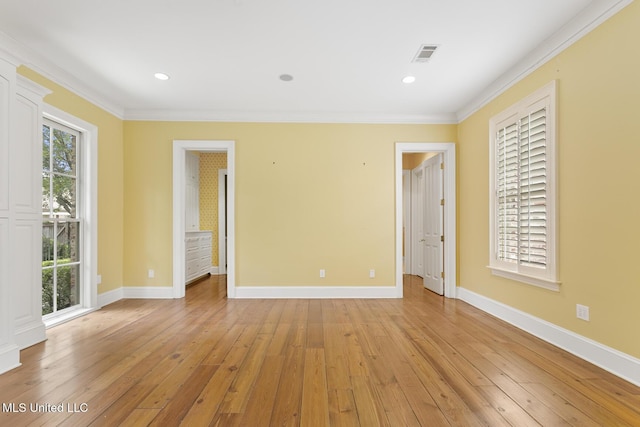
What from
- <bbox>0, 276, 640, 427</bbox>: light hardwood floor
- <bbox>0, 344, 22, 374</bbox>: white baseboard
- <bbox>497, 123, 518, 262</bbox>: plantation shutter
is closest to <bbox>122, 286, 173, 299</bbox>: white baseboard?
<bbox>0, 276, 640, 427</bbox>: light hardwood floor


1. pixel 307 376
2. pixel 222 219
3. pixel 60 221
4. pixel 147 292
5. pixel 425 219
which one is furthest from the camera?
pixel 222 219

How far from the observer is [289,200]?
4781 mm

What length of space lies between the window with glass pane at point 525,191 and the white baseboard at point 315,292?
1.62 meters

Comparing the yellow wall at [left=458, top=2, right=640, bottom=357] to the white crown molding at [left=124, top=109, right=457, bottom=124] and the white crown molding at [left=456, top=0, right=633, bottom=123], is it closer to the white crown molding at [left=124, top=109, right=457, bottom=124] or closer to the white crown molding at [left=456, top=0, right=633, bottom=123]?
the white crown molding at [left=456, top=0, right=633, bottom=123]

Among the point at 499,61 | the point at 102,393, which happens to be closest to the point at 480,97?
the point at 499,61

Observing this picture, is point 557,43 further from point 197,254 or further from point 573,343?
point 197,254

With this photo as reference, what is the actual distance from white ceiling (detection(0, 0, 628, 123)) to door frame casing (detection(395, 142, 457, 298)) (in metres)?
0.68

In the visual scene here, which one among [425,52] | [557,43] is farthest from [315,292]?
[557,43]

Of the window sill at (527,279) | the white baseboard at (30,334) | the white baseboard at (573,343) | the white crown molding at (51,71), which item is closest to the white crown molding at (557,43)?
the window sill at (527,279)

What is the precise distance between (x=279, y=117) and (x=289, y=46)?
1.82 m

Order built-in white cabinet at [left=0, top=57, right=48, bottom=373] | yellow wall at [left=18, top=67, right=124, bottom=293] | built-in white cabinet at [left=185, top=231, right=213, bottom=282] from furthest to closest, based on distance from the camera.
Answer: built-in white cabinet at [left=185, top=231, right=213, bottom=282] < yellow wall at [left=18, top=67, right=124, bottom=293] < built-in white cabinet at [left=0, top=57, right=48, bottom=373]

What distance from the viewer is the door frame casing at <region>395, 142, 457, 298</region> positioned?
15.7 feet

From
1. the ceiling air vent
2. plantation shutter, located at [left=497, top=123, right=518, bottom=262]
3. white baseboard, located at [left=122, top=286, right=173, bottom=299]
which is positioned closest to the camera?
the ceiling air vent

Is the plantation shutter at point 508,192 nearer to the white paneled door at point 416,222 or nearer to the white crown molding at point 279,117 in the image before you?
the white crown molding at point 279,117
